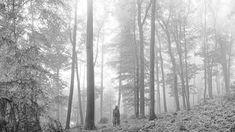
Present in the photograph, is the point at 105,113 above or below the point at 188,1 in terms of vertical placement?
below

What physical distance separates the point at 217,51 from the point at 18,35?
25.0 metres

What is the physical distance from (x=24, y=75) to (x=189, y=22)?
20.0m

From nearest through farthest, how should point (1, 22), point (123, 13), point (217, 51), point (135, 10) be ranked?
1. point (1, 22)
2. point (135, 10)
3. point (123, 13)
4. point (217, 51)

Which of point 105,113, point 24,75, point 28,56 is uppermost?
point 28,56

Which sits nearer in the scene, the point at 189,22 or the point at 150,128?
the point at 150,128

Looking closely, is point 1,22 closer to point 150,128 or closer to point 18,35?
point 18,35

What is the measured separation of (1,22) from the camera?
19.7ft

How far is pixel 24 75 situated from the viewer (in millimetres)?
6066

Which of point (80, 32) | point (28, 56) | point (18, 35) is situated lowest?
point (28, 56)

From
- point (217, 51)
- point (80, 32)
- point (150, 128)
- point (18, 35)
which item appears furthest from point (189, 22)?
point (18, 35)

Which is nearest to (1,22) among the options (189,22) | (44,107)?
(44,107)

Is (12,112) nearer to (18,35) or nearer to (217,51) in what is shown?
(18,35)

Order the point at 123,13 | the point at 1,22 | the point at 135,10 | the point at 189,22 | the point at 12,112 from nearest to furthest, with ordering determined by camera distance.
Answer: the point at 12,112, the point at 1,22, the point at 135,10, the point at 123,13, the point at 189,22

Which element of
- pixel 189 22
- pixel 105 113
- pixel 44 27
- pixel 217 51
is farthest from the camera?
pixel 105 113
